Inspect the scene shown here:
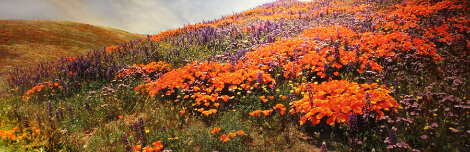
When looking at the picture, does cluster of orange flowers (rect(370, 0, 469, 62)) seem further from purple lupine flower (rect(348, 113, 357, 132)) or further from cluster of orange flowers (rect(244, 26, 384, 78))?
purple lupine flower (rect(348, 113, 357, 132))

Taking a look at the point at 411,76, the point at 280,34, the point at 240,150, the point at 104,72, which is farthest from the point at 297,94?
the point at 104,72

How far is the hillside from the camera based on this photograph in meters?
4.19

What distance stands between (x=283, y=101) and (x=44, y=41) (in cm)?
3252

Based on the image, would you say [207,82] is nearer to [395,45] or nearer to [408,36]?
[395,45]

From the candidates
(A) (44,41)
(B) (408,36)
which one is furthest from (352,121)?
(A) (44,41)

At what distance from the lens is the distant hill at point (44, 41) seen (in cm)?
1970

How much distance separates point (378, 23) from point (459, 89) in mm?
6504

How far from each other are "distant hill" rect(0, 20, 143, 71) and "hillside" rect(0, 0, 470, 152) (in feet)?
40.4

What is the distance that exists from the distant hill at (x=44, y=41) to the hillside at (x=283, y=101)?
1231 centimetres

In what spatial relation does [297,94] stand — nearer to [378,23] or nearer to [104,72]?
[378,23]

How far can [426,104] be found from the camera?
15.6ft

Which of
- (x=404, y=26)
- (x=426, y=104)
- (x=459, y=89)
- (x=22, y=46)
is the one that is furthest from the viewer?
(x=22, y=46)

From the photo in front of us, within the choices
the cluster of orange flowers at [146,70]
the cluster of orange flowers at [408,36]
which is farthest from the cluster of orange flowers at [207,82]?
the cluster of orange flowers at [408,36]

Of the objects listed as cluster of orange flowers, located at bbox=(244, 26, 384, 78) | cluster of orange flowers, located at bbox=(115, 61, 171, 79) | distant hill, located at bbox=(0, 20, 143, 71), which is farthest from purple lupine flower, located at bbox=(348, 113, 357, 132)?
distant hill, located at bbox=(0, 20, 143, 71)
